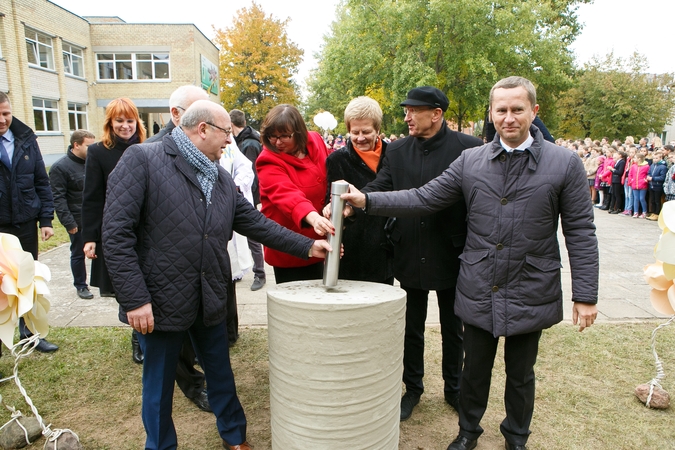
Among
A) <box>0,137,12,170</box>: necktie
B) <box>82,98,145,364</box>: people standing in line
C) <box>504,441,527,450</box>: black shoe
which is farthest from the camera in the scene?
<box>0,137,12,170</box>: necktie

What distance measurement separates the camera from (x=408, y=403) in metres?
3.43

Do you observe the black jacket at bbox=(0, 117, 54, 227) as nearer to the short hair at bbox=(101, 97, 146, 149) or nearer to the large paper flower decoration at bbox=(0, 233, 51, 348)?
the short hair at bbox=(101, 97, 146, 149)

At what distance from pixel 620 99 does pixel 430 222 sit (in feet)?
→ 112

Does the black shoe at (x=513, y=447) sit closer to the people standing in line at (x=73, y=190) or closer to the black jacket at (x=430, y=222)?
the black jacket at (x=430, y=222)

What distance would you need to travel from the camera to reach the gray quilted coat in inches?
102

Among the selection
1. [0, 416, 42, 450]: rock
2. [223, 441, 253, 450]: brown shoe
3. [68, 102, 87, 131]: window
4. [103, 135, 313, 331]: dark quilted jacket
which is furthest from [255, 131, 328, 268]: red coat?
[68, 102, 87, 131]: window

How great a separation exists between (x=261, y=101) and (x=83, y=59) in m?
11.9

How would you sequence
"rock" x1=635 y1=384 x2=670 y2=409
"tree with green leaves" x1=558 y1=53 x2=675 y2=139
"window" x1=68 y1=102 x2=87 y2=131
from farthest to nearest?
"tree with green leaves" x1=558 y1=53 x2=675 y2=139 < "window" x1=68 y1=102 x2=87 y2=131 < "rock" x1=635 y1=384 x2=670 y2=409

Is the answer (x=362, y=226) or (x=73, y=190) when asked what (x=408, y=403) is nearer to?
(x=362, y=226)

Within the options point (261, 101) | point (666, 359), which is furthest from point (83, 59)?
point (666, 359)

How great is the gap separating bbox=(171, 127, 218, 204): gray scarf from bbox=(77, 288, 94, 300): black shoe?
4033 mm

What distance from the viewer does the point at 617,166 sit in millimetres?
13781

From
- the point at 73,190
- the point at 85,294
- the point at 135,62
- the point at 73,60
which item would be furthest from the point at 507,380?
the point at 135,62

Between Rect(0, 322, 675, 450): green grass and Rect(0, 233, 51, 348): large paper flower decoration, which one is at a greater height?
Rect(0, 233, 51, 348): large paper flower decoration
